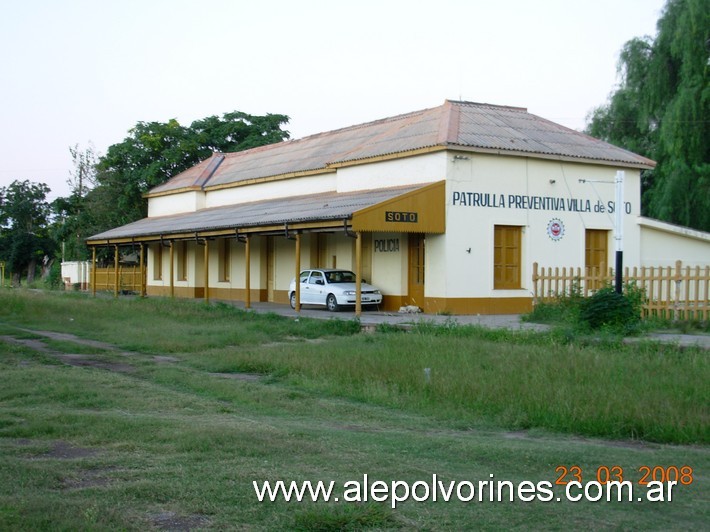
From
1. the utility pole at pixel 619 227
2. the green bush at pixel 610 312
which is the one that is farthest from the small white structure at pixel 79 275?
the utility pole at pixel 619 227

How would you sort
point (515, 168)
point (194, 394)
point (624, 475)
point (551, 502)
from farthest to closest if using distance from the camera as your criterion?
point (515, 168) < point (194, 394) < point (624, 475) < point (551, 502)

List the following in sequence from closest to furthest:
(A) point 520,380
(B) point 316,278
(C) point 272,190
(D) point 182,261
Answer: (A) point 520,380 < (B) point 316,278 < (C) point 272,190 < (D) point 182,261

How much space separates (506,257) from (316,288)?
22.0ft

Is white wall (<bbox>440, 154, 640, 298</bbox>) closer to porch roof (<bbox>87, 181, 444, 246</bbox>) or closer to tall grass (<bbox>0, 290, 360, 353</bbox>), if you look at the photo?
porch roof (<bbox>87, 181, 444, 246</bbox>)

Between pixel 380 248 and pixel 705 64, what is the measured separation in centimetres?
1820

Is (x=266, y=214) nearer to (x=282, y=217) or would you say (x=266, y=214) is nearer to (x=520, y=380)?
(x=282, y=217)

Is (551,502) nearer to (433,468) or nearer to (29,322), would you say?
(433,468)

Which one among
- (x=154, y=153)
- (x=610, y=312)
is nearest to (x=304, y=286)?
(x=610, y=312)

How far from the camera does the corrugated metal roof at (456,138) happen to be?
27516 mm

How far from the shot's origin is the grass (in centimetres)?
598

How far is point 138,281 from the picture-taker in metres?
48.5

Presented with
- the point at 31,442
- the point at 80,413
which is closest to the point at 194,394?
the point at 80,413

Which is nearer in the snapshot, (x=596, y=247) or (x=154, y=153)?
(x=596, y=247)

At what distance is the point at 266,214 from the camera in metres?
31.8
